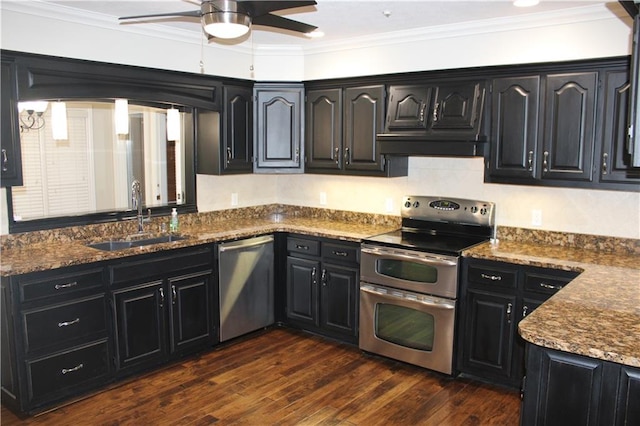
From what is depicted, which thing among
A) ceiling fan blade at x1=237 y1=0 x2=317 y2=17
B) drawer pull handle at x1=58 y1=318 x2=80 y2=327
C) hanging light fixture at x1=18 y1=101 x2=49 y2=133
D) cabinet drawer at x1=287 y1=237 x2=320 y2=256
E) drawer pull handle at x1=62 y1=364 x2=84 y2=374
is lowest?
drawer pull handle at x1=62 y1=364 x2=84 y2=374

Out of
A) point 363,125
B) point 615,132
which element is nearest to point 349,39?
point 363,125

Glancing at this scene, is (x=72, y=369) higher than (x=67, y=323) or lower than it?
lower

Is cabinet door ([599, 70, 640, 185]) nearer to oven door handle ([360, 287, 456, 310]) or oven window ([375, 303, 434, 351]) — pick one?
oven door handle ([360, 287, 456, 310])

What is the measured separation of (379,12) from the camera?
374cm

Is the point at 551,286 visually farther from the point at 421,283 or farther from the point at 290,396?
the point at 290,396

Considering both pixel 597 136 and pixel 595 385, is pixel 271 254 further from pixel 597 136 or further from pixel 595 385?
pixel 595 385

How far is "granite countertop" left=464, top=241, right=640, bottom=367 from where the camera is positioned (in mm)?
2062

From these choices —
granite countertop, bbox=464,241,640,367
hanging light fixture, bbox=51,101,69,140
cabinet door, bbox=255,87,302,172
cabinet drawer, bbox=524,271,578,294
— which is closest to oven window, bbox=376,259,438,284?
granite countertop, bbox=464,241,640,367

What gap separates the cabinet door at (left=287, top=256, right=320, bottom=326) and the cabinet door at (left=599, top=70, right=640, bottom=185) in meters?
2.34

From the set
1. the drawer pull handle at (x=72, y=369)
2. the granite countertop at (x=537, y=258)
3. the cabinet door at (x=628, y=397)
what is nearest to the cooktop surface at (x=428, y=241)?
the granite countertop at (x=537, y=258)

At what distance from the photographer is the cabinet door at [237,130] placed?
15.7 feet

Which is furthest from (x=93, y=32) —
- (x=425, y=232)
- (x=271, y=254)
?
(x=425, y=232)

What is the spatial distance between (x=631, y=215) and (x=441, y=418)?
1934mm

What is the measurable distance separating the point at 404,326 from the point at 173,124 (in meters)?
2.63
